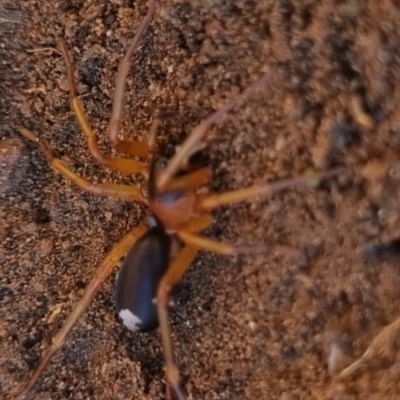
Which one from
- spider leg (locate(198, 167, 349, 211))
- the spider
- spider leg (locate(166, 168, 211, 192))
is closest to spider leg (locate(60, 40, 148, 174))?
the spider

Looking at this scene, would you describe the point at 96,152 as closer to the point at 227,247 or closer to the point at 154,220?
the point at 154,220

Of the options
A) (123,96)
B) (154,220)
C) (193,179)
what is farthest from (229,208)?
(123,96)

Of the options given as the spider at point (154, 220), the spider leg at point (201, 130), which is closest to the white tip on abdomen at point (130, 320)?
the spider at point (154, 220)

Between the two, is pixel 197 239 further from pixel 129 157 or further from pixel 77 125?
pixel 77 125

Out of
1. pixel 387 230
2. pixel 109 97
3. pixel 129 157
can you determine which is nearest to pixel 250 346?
pixel 387 230

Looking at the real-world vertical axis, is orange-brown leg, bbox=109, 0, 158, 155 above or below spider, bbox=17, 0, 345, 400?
above

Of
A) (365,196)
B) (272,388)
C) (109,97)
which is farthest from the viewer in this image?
(109,97)

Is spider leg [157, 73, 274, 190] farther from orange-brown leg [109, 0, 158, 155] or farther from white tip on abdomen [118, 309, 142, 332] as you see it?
white tip on abdomen [118, 309, 142, 332]
